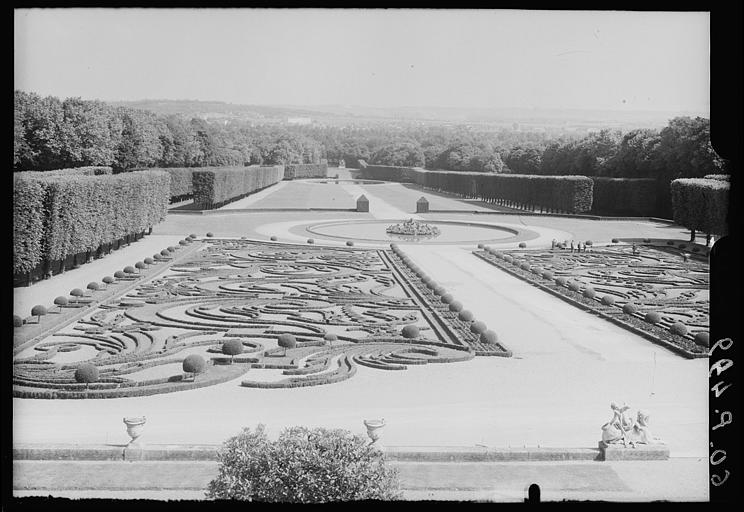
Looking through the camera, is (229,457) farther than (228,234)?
No

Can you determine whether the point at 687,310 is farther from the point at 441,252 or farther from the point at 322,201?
the point at 322,201

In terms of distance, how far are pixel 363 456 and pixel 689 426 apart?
24.2ft

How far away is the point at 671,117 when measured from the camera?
65.6 m

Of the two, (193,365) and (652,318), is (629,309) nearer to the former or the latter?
(652,318)

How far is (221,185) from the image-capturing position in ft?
195

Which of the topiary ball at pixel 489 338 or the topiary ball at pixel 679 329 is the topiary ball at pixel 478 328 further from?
the topiary ball at pixel 679 329

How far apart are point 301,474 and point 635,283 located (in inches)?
869

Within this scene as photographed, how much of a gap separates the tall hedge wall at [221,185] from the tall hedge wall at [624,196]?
83.1ft

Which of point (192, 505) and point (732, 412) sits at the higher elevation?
point (732, 412)

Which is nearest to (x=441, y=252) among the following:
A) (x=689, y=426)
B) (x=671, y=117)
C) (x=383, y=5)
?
(x=689, y=426)

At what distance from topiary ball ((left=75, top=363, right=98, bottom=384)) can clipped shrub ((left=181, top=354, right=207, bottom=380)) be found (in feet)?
5.44

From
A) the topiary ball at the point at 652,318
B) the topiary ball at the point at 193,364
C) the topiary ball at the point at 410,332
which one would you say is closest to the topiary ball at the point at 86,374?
the topiary ball at the point at 193,364

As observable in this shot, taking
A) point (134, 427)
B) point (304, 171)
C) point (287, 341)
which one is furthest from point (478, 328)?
point (304, 171)

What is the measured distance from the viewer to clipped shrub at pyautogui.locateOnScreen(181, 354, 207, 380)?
17.2 metres
